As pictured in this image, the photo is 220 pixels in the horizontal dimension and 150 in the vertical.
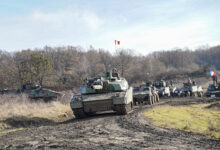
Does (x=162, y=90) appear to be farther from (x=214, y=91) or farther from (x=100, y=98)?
(x=100, y=98)

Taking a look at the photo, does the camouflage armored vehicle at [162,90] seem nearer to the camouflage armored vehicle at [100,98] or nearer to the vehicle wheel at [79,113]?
the camouflage armored vehicle at [100,98]

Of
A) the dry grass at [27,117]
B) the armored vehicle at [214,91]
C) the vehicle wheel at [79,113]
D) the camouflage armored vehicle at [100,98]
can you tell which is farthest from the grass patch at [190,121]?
the armored vehicle at [214,91]

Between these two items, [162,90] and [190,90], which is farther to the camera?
[190,90]

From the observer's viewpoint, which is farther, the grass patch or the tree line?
the tree line

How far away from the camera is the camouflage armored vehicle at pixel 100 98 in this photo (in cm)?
1366

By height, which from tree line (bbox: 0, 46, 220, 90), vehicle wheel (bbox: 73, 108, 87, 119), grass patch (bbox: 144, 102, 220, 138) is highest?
tree line (bbox: 0, 46, 220, 90)

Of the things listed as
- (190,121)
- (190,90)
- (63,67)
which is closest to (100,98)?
(190,121)

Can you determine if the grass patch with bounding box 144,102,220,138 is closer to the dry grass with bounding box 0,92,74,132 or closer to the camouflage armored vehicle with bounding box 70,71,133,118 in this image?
the camouflage armored vehicle with bounding box 70,71,133,118

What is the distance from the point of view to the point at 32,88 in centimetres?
2633

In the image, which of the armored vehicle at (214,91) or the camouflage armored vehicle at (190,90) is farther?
the camouflage armored vehicle at (190,90)

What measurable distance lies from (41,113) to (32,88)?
10690 millimetres

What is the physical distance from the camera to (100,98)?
13.7m

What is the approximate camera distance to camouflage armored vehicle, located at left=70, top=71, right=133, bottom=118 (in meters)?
13.7

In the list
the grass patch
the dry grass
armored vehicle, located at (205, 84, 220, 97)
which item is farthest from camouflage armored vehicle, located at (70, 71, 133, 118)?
armored vehicle, located at (205, 84, 220, 97)
